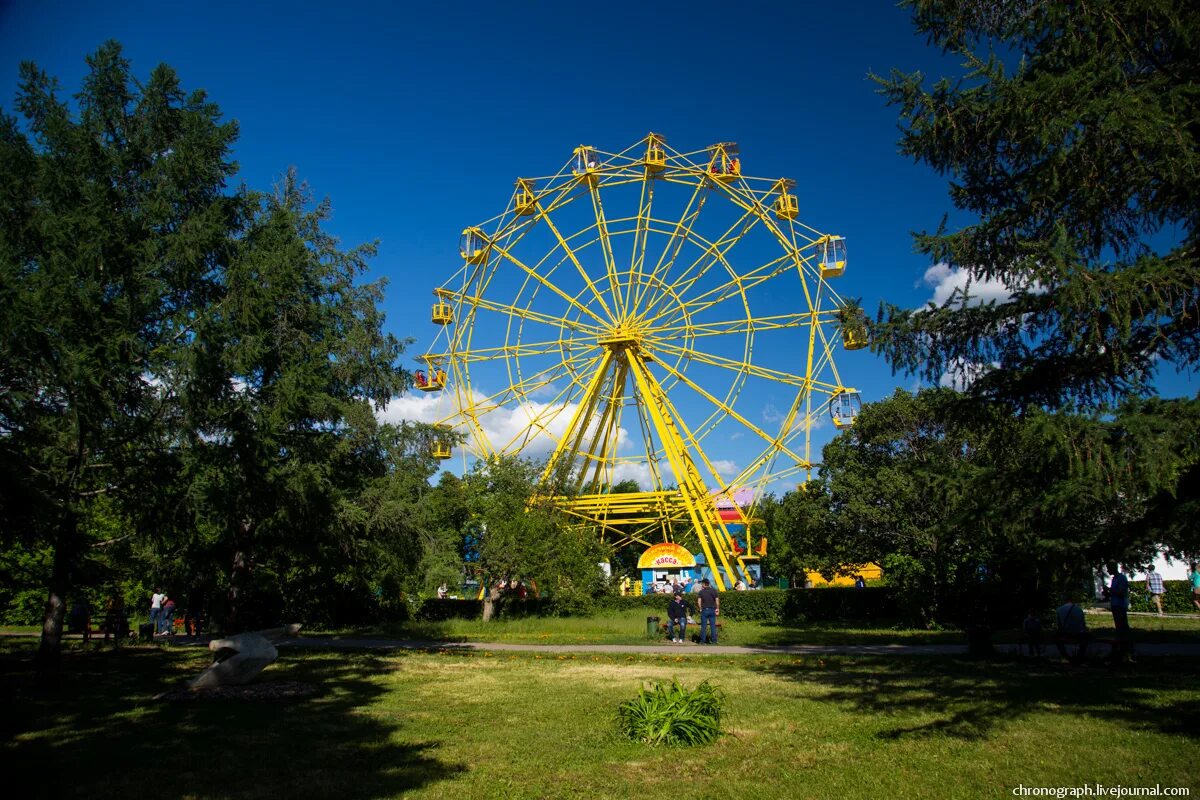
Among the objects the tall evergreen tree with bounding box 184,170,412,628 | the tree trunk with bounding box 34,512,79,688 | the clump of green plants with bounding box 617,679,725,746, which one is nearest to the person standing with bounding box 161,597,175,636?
the tall evergreen tree with bounding box 184,170,412,628

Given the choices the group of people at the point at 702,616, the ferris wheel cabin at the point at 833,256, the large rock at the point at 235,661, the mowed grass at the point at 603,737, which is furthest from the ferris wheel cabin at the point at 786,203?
the large rock at the point at 235,661

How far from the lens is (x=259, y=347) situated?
1247cm

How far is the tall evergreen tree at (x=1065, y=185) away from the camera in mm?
7156

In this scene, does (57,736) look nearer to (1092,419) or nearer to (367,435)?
(1092,419)

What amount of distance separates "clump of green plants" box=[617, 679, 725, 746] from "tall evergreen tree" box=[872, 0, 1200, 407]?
4455mm

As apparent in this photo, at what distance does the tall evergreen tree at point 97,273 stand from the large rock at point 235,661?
2.80 meters

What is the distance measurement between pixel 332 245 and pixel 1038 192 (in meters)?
19.6

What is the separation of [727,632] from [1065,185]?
1573cm

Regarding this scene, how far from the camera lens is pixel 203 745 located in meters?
7.79

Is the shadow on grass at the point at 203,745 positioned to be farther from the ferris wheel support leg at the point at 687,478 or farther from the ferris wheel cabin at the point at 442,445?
the ferris wheel cabin at the point at 442,445

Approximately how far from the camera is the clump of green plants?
759 centimetres

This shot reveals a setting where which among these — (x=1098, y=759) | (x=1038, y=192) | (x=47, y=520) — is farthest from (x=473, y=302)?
(x=1098, y=759)

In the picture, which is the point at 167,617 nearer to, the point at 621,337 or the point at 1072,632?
the point at 621,337

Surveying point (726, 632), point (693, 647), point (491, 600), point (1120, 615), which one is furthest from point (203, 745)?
point (491, 600)
